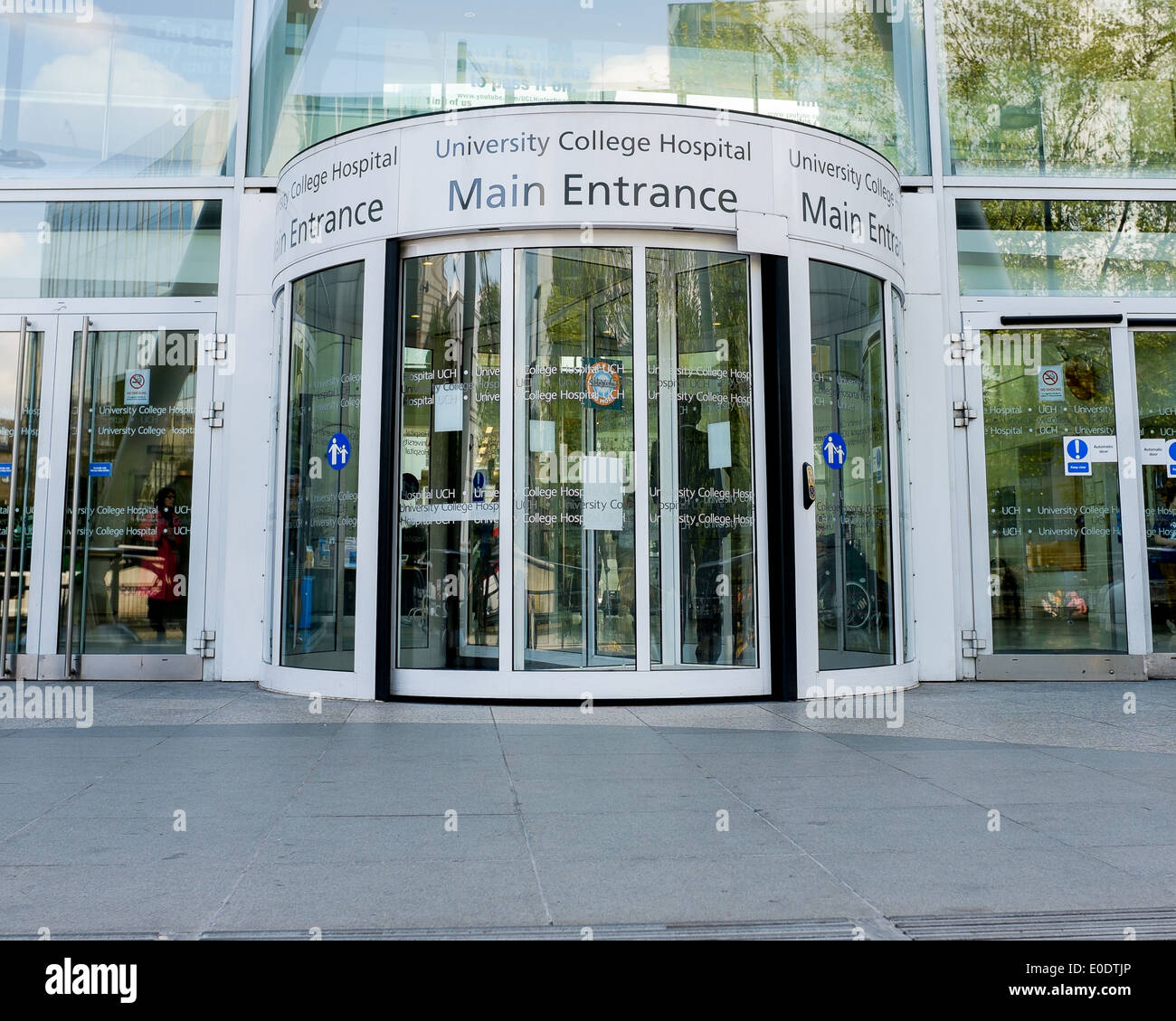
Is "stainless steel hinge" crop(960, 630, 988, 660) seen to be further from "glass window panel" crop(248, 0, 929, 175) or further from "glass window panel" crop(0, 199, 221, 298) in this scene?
"glass window panel" crop(0, 199, 221, 298)

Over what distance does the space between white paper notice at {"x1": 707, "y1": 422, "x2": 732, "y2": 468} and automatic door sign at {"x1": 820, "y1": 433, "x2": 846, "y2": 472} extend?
838 mm

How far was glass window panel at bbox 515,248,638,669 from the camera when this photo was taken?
8367mm

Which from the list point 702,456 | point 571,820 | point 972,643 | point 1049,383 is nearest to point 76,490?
point 702,456

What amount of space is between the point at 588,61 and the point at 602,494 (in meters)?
3.99

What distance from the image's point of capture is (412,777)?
5.53m

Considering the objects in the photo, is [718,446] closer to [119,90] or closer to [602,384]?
[602,384]

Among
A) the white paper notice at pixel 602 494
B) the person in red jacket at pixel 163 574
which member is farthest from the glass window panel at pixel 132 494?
the white paper notice at pixel 602 494

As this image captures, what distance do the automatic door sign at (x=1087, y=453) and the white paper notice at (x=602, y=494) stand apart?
4.75 m

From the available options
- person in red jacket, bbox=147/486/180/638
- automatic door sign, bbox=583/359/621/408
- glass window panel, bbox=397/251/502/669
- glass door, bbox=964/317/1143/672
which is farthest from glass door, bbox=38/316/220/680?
glass door, bbox=964/317/1143/672

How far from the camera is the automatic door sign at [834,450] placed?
9.02 meters
